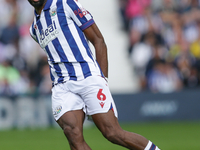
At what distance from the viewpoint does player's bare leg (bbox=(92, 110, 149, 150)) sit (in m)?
4.44

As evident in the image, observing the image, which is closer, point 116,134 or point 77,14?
point 116,134

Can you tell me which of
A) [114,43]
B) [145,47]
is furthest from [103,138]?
[114,43]

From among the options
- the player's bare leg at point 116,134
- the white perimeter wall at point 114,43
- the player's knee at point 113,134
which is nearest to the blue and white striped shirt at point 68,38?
the player's bare leg at point 116,134

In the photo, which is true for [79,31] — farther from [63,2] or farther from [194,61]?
[194,61]

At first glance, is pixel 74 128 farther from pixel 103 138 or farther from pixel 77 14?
pixel 103 138

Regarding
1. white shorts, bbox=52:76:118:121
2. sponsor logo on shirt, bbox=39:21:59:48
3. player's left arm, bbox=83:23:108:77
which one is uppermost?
sponsor logo on shirt, bbox=39:21:59:48

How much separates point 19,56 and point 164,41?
4352mm

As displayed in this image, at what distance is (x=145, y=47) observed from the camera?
12648 millimetres

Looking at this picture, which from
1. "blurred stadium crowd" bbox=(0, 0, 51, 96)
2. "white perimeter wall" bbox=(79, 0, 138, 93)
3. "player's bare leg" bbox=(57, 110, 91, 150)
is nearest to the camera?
"player's bare leg" bbox=(57, 110, 91, 150)

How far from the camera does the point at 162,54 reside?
12414 millimetres

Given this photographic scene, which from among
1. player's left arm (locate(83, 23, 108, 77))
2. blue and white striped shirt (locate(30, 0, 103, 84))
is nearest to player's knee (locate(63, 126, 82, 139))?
blue and white striped shirt (locate(30, 0, 103, 84))

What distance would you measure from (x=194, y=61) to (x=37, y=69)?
178 inches

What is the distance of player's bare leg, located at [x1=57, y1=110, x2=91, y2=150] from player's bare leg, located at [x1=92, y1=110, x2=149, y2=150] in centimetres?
22

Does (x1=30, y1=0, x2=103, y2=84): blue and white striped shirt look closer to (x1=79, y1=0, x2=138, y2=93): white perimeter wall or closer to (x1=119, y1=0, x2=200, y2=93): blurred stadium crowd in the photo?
(x1=119, y1=0, x2=200, y2=93): blurred stadium crowd
